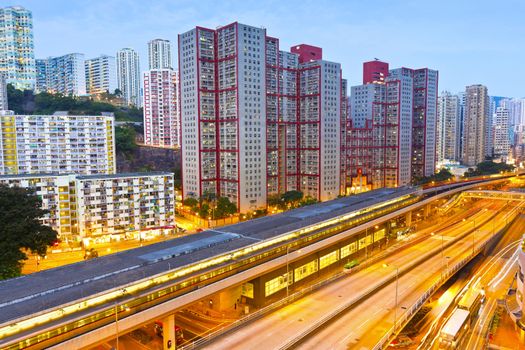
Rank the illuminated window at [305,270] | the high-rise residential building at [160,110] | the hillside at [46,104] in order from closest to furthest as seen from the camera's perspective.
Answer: the illuminated window at [305,270]
the hillside at [46,104]
the high-rise residential building at [160,110]

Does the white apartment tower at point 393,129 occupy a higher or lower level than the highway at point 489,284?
higher

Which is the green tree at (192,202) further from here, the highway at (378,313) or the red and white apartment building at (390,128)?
the red and white apartment building at (390,128)

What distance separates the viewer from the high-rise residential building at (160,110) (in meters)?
158

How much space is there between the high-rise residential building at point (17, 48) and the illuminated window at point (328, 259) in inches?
6113

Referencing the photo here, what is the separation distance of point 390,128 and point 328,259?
318 ft

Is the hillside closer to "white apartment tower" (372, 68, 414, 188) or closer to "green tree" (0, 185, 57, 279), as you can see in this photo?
"green tree" (0, 185, 57, 279)

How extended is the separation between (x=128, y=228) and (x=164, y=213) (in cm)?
742

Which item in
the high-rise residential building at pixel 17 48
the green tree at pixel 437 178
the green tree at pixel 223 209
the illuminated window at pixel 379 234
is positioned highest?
the high-rise residential building at pixel 17 48

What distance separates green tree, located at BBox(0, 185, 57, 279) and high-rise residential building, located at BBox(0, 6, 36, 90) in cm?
13298

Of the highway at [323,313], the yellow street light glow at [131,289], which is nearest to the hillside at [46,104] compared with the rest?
the yellow street light glow at [131,289]

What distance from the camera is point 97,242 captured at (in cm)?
6906

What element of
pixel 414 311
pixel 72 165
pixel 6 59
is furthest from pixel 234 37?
pixel 6 59

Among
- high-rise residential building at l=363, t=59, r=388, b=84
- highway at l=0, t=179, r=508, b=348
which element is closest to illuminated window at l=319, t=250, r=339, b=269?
highway at l=0, t=179, r=508, b=348

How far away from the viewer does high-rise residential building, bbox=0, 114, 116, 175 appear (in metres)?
91.5
